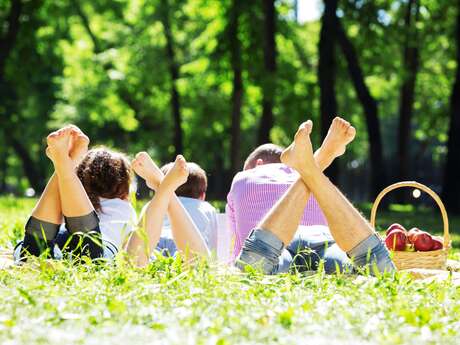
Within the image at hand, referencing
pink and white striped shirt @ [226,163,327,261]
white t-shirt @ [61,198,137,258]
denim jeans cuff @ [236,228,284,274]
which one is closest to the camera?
denim jeans cuff @ [236,228,284,274]

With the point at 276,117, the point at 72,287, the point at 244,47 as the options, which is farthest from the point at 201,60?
the point at 72,287

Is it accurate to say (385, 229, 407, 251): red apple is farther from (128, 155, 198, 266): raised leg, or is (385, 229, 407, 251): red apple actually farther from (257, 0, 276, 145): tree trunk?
(257, 0, 276, 145): tree trunk

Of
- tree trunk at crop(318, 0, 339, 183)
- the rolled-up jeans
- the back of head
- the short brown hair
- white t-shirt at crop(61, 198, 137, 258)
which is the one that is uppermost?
tree trunk at crop(318, 0, 339, 183)

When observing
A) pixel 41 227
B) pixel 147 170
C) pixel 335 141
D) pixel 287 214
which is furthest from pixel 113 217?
pixel 335 141

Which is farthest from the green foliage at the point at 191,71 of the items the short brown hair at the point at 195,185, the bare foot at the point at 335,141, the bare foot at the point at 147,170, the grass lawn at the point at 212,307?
the grass lawn at the point at 212,307

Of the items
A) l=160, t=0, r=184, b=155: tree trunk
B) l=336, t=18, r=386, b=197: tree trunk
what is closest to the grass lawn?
l=336, t=18, r=386, b=197: tree trunk

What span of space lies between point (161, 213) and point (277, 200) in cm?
91

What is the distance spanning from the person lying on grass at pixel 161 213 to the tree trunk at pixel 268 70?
491 inches

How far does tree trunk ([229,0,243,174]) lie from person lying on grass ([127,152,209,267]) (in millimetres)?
14841

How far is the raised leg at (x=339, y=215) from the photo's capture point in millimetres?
4051

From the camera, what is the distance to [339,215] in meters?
4.04

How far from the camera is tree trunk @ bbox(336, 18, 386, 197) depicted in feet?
54.2

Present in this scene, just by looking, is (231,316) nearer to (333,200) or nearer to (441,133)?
A: (333,200)

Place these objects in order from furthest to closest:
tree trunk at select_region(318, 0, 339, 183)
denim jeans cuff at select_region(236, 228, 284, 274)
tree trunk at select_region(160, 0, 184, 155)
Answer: tree trunk at select_region(160, 0, 184, 155)
tree trunk at select_region(318, 0, 339, 183)
denim jeans cuff at select_region(236, 228, 284, 274)
